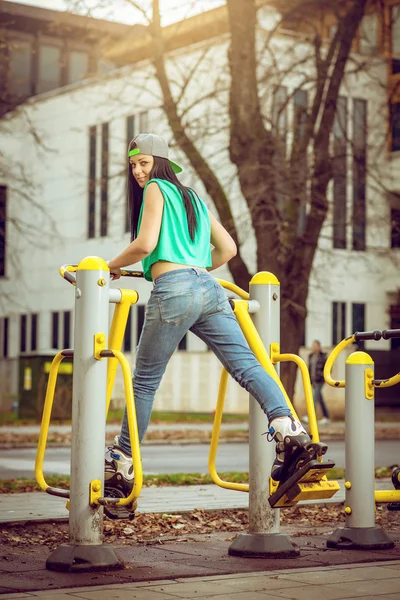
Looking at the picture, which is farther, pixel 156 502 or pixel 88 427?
pixel 156 502

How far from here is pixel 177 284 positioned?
5.84 m

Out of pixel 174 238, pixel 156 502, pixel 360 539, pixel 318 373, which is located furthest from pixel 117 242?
pixel 174 238

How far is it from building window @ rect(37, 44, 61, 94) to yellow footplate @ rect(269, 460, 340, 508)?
4683cm

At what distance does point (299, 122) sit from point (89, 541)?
16807 mm

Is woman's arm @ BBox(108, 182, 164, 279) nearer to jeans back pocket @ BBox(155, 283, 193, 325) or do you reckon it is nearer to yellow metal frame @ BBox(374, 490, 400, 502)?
jeans back pocket @ BBox(155, 283, 193, 325)

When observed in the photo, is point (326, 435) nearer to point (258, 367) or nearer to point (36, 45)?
point (258, 367)

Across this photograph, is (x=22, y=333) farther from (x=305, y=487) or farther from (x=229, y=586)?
(x=229, y=586)

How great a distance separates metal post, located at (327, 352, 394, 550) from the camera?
22.2 feet

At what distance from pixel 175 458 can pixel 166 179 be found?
1028cm

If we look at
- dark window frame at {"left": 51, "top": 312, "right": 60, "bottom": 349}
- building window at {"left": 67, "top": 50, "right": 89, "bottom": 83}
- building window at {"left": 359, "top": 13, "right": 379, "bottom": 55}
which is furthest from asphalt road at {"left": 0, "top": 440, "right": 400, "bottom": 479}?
building window at {"left": 67, "top": 50, "right": 89, "bottom": 83}

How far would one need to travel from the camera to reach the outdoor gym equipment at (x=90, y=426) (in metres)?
5.62

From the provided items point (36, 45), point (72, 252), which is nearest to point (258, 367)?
point (72, 252)

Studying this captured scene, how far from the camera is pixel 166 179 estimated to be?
604 centimetres

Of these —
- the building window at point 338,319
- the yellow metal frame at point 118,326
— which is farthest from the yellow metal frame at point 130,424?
the building window at point 338,319
